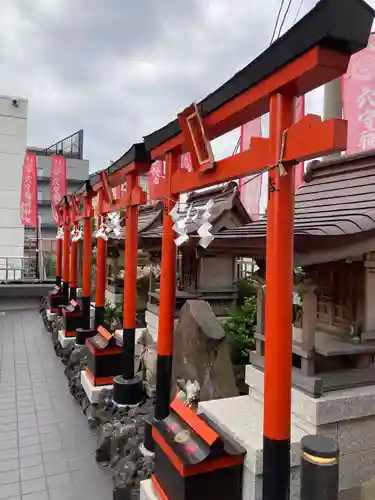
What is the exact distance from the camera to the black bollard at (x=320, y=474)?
2.18 meters

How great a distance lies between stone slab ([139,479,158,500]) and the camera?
3704 mm

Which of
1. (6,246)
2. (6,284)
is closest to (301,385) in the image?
(6,284)

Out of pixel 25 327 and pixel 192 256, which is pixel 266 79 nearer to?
pixel 192 256

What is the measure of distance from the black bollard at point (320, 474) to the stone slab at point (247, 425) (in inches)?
37.6

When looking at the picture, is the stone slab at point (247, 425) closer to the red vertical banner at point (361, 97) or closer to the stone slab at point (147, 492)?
the stone slab at point (147, 492)

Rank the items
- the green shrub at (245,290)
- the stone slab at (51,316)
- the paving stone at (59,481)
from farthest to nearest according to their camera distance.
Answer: the stone slab at (51,316) < the green shrub at (245,290) < the paving stone at (59,481)

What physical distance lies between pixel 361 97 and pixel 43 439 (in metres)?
7.30

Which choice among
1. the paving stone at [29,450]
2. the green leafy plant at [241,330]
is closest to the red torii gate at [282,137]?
the green leafy plant at [241,330]

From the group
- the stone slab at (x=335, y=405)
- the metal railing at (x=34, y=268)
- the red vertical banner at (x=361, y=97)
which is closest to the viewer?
the stone slab at (x=335, y=405)

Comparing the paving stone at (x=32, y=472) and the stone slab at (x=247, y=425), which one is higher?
the stone slab at (x=247, y=425)

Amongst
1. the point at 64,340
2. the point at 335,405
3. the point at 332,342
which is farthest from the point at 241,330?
the point at 64,340

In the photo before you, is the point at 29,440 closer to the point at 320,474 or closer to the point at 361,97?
the point at 320,474

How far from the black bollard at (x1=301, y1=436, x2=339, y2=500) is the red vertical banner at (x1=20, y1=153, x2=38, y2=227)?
18155mm

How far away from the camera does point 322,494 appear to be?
7.11 feet
